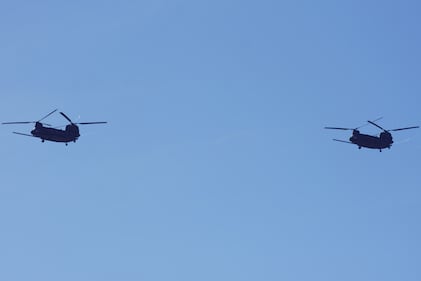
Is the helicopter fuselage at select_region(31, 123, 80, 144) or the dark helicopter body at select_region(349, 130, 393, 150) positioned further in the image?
the dark helicopter body at select_region(349, 130, 393, 150)

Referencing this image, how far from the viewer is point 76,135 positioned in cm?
12375

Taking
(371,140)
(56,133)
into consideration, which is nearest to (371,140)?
(371,140)

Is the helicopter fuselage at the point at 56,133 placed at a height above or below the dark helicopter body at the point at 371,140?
below

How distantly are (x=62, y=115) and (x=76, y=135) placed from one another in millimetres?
4370

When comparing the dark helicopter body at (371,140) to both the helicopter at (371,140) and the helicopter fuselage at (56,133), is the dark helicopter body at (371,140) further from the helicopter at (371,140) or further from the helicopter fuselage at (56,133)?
the helicopter fuselage at (56,133)

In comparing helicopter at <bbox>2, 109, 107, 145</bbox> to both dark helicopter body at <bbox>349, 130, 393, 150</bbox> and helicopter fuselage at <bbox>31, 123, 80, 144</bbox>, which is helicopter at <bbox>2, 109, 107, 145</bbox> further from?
dark helicopter body at <bbox>349, 130, 393, 150</bbox>

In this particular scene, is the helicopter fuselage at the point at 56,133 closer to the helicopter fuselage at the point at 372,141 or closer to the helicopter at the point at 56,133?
the helicopter at the point at 56,133

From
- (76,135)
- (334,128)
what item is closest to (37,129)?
(76,135)

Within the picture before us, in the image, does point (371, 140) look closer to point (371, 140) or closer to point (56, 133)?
point (371, 140)

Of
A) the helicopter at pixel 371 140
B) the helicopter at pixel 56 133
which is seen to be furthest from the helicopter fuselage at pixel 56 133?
the helicopter at pixel 371 140

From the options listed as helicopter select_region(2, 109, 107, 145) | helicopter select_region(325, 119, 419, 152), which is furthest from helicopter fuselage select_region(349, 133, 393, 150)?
helicopter select_region(2, 109, 107, 145)

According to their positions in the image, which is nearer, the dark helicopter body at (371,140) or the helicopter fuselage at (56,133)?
the helicopter fuselage at (56,133)

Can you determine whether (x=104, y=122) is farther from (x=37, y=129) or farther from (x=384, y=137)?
(x=384, y=137)

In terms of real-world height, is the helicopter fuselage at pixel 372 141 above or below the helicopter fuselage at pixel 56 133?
above
